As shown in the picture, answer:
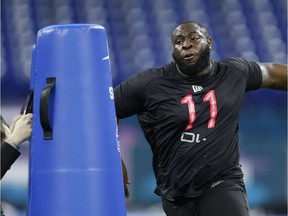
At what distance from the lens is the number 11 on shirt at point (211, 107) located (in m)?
4.50

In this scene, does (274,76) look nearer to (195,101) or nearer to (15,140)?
(195,101)

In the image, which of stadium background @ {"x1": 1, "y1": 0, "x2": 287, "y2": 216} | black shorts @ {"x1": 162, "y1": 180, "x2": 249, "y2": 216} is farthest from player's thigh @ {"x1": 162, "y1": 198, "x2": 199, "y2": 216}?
stadium background @ {"x1": 1, "y1": 0, "x2": 287, "y2": 216}

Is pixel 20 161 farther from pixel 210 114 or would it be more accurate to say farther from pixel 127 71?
pixel 210 114

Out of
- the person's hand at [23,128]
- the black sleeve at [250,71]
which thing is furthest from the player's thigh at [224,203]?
the person's hand at [23,128]

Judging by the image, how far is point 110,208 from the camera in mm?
3922

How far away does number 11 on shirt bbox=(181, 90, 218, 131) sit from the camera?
14.8ft

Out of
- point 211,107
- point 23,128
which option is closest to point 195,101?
point 211,107

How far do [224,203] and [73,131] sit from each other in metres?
0.98

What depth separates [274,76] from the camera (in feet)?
16.0

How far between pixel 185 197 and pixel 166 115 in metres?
0.49

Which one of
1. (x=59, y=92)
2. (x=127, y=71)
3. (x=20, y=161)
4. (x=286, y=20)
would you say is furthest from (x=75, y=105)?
(x=286, y=20)

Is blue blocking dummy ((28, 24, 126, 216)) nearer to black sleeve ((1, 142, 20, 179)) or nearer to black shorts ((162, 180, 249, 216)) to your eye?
black sleeve ((1, 142, 20, 179))

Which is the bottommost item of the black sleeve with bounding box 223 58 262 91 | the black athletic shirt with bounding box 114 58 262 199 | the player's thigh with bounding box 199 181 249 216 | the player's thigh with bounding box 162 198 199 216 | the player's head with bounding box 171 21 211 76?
the player's thigh with bounding box 162 198 199 216

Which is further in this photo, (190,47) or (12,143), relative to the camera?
(190,47)
